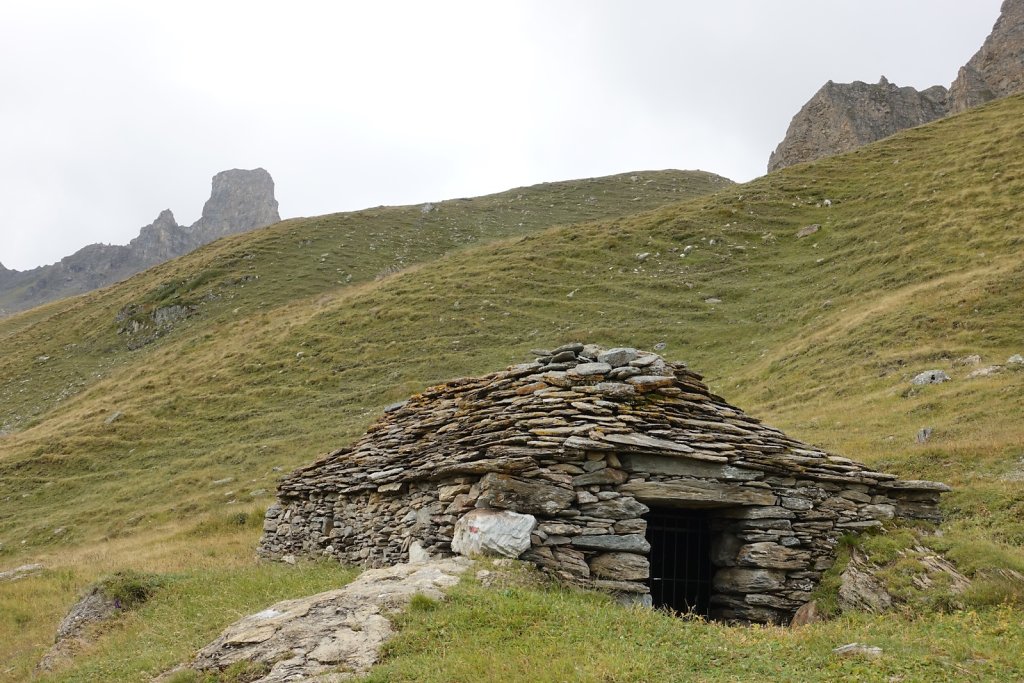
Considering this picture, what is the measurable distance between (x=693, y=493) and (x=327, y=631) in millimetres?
5638

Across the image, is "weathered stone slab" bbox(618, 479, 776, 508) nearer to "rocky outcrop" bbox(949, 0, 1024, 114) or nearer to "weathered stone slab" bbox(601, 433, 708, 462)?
"weathered stone slab" bbox(601, 433, 708, 462)

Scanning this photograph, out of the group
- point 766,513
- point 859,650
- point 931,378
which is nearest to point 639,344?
point 931,378

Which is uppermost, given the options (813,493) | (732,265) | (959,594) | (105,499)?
(732,265)

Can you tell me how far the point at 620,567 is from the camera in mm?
10219

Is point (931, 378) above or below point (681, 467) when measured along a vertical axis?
below

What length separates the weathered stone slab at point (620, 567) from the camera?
33.4 feet

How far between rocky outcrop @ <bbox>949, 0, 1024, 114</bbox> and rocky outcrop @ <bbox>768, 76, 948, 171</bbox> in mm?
4971

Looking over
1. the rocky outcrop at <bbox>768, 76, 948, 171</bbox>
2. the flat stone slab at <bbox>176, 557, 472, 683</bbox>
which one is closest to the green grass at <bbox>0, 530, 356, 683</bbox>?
the flat stone slab at <bbox>176, 557, 472, 683</bbox>

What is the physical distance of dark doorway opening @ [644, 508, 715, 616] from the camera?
12.1 metres

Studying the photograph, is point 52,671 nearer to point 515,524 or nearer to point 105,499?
point 515,524

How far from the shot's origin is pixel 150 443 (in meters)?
33.8

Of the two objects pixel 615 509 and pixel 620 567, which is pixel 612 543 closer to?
pixel 620 567

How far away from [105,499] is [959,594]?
28.9m

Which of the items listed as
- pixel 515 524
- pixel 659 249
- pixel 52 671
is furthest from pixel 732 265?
pixel 52 671
